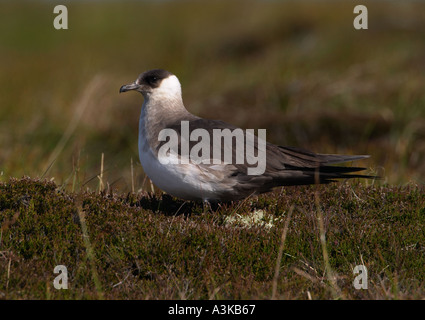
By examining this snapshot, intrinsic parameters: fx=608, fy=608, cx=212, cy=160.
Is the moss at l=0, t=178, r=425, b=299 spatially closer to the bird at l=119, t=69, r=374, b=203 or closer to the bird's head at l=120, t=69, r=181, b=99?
the bird at l=119, t=69, r=374, b=203

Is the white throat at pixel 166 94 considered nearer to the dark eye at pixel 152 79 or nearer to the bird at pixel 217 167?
the dark eye at pixel 152 79

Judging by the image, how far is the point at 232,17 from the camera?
2183cm

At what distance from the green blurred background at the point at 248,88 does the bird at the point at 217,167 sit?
75 centimetres

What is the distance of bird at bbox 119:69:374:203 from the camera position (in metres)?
4.93

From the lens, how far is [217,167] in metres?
5.02

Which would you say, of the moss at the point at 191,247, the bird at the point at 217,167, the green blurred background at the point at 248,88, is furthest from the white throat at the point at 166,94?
the moss at the point at 191,247

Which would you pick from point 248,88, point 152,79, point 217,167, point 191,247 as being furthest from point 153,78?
point 248,88

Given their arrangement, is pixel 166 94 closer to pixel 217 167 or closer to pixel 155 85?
pixel 155 85

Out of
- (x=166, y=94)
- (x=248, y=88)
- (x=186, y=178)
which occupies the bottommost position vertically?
(x=186, y=178)

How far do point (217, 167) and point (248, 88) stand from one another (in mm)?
7338

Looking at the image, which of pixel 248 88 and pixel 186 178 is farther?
pixel 248 88

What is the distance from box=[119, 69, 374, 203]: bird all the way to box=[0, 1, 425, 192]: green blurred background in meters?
0.75
